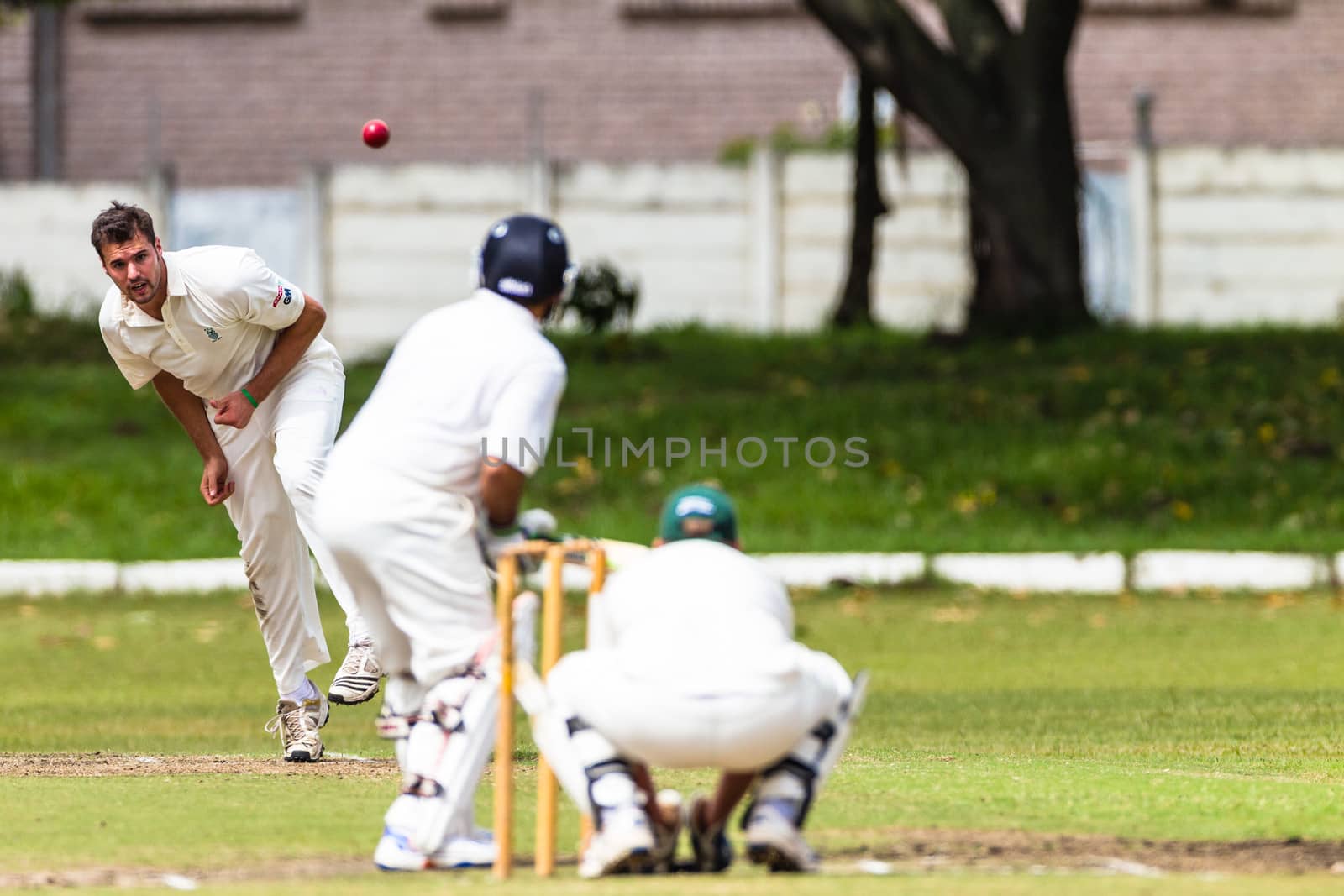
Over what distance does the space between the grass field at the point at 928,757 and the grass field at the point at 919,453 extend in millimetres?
1464

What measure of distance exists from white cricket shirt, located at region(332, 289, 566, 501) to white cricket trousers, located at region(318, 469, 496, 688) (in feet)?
0.15

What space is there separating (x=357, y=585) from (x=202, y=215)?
17.5 metres

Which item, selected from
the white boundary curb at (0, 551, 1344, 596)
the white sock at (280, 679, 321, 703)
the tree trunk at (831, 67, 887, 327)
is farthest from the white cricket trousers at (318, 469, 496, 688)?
the tree trunk at (831, 67, 887, 327)

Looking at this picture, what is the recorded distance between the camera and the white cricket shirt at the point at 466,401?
5188mm

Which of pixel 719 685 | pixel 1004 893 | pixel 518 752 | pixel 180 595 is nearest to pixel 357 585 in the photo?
pixel 719 685

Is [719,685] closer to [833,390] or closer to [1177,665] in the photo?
[1177,665]

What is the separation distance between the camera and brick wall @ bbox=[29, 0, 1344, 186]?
2647cm

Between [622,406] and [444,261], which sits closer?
[622,406]

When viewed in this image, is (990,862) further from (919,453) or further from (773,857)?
(919,453)

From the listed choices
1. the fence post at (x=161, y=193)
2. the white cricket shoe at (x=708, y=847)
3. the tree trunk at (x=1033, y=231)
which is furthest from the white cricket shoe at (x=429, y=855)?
the fence post at (x=161, y=193)

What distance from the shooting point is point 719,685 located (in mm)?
4887

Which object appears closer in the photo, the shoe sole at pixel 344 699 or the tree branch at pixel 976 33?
the shoe sole at pixel 344 699

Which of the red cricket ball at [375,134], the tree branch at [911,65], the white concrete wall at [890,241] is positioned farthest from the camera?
the white concrete wall at [890,241]

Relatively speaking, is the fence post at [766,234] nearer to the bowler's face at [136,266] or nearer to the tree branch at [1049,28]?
the tree branch at [1049,28]
